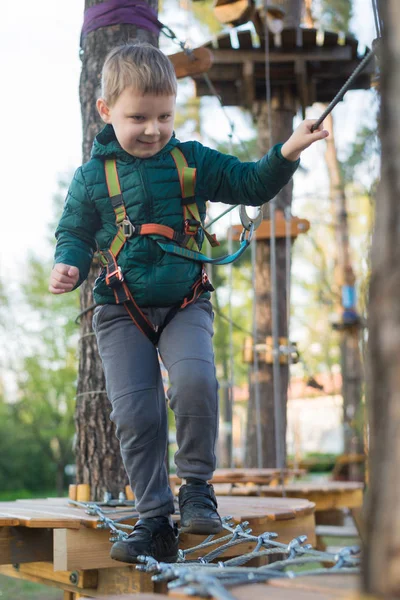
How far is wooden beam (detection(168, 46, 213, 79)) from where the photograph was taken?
13.2 feet

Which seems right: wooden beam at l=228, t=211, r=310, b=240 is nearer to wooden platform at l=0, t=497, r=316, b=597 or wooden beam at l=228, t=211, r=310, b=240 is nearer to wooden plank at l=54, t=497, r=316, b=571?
wooden plank at l=54, t=497, r=316, b=571

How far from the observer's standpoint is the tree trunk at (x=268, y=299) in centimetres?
638

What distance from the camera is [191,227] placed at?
234 cm

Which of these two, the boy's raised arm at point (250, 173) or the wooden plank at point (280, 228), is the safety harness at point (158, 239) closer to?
the boy's raised arm at point (250, 173)

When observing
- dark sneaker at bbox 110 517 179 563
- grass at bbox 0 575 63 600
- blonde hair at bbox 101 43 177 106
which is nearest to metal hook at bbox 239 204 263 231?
blonde hair at bbox 101 43 177 106

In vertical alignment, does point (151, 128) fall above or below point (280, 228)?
below

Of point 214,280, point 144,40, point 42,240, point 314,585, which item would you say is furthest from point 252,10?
point 42,240

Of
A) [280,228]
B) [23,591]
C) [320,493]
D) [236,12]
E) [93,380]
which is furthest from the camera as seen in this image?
[23,591]

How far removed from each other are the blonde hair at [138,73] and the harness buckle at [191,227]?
0.37 m

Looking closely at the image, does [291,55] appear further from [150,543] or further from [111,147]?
[150,543]

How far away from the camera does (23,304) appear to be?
53.1 ft

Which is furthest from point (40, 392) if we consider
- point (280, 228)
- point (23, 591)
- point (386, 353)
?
point (386, 353)

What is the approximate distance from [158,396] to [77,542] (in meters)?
0.55

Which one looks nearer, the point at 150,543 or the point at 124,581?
the point at 150,543
